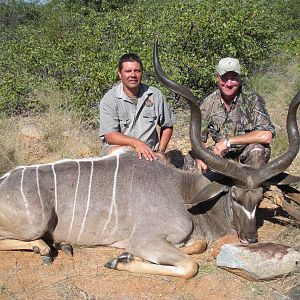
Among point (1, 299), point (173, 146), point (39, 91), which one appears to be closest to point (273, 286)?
point (1, 299)

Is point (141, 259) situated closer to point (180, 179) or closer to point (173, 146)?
point (180, 179)

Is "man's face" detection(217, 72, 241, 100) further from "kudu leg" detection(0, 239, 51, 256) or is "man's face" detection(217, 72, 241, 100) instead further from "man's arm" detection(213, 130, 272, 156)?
"kudu leg" detection(0, 239, 51, 256)

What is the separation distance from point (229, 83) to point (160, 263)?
1.62 meters

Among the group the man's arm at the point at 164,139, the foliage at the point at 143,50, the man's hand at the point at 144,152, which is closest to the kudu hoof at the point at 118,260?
the man's hand at the point at 144,152

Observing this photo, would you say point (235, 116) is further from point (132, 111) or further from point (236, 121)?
point (132, 111)

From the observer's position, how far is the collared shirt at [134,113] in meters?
4.39

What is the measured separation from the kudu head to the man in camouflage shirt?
1.32ft

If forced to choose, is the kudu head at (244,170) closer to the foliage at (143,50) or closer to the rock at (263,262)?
the rock at (263,262)

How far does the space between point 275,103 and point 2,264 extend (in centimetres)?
581

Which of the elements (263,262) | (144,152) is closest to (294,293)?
(263,262)

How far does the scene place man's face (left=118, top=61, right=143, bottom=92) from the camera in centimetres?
423

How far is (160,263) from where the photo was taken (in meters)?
3.42

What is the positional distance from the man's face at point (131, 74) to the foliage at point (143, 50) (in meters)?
2.28

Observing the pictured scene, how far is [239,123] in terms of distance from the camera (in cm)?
431
